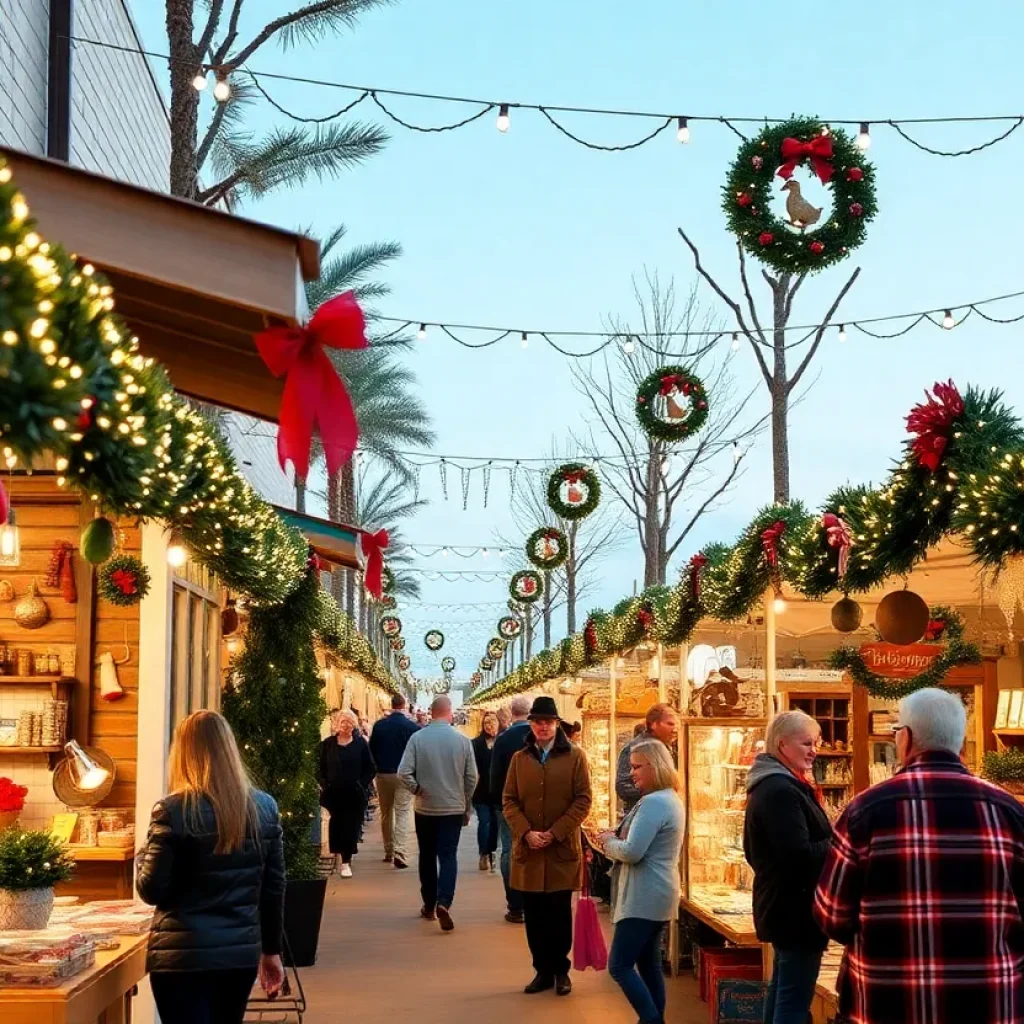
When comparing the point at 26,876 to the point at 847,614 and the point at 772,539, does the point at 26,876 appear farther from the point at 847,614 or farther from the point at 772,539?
the point at 772,539

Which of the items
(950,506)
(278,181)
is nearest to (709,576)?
(950,506)

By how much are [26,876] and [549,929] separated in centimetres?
435

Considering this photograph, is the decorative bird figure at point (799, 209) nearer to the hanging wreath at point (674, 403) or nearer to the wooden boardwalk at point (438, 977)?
the hanging wreath at point (674, 403)

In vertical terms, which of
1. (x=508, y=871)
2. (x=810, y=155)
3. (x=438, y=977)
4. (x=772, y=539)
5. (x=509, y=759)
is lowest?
(x=438, y=977)

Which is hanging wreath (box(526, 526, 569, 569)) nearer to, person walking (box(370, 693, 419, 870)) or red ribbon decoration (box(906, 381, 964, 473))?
person walking (box(370, 693, 419, 870))

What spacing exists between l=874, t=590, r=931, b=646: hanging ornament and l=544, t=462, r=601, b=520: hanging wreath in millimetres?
8777

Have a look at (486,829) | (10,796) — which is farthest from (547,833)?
(486,829)

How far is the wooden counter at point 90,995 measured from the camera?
17.2 ft

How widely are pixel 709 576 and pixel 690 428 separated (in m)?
1.96

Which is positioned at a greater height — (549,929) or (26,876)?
(26,876)

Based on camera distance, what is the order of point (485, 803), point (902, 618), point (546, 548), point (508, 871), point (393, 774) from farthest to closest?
point (546, 548)
point (393, 774)
point (485, 803)
point (508, 871)
point (902, 618)

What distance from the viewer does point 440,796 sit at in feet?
39.8

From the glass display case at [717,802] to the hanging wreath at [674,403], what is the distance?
252 cm

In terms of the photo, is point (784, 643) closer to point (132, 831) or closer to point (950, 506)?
point (132, 831)
